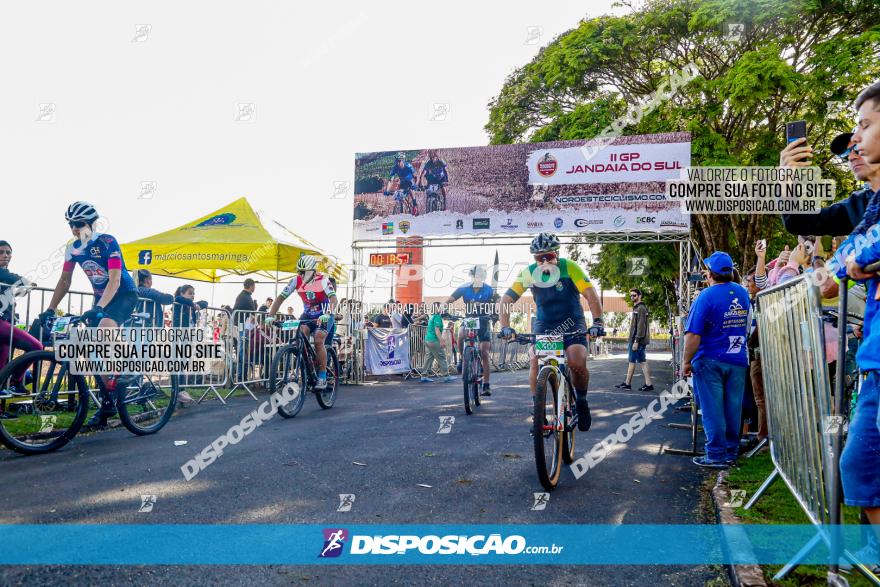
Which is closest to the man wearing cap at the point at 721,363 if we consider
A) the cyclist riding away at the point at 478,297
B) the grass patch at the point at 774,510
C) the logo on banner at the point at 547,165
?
the grass patch at the point at 774,510

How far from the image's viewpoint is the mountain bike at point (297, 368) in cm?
766

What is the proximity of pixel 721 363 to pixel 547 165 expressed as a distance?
11.3 m

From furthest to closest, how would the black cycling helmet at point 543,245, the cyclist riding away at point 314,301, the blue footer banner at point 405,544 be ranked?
1. the cyclist riding away at point 314,301
2. the black cycling helmet at point 543,245
3. the blue footer banner at point 405,544

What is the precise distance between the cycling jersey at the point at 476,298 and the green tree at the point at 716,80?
8.46m

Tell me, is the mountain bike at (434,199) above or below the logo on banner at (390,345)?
above

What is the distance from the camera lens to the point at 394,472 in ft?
16.3

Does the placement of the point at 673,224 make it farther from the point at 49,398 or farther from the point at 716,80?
the point at 49,398

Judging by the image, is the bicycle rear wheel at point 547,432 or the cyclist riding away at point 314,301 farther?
the cyclist riding away at point 314,301

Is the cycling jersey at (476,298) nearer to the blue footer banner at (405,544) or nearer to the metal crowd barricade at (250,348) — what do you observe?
the metal crowd barricade at (250,348)

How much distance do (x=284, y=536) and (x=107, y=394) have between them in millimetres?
4054

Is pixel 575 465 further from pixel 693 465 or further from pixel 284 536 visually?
pixel 284 536

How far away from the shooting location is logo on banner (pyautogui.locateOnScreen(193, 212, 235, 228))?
14680 mm

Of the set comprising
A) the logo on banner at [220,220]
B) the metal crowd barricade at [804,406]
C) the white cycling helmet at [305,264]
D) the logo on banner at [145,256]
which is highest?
the logo on banner at [220,220]

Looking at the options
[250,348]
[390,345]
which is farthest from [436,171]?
[250,348]
